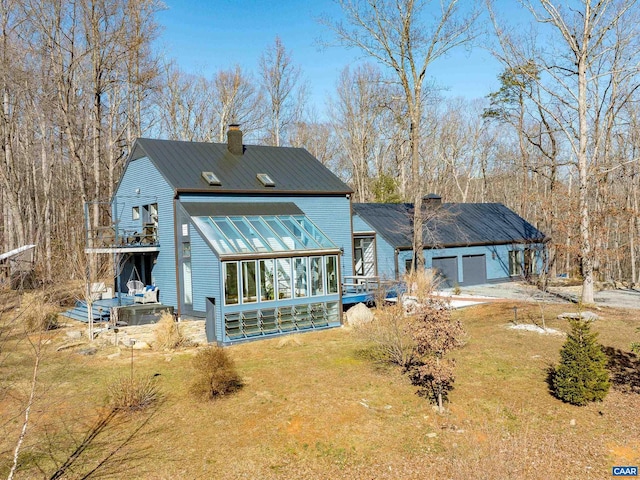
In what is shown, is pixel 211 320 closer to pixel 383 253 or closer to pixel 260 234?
pixel 260 234

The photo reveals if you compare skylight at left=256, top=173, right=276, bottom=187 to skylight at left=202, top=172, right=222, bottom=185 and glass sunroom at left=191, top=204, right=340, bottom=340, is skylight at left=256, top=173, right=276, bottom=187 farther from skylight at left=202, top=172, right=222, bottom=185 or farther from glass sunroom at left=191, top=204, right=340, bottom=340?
glass sunroom at left=191, top=204, right=340, bottom=340

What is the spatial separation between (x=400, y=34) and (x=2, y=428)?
1872 centimetres

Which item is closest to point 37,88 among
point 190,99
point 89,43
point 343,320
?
point 89,43

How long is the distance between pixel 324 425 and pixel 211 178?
12225 mm

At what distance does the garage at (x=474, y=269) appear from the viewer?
25.0 m

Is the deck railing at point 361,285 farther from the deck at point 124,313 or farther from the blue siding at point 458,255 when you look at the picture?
the deck at point 124,313

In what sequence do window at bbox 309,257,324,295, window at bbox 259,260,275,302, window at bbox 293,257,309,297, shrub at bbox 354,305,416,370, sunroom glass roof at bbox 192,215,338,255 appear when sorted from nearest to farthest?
1. shrub at bbox 354,305,416,370
2. window at bbox 259,260,275,302
3. sunroom glass roof at bbox 192,215,338,255
4. window at bbox 293,257,309,297
5. window at bbox 309,257,324,295

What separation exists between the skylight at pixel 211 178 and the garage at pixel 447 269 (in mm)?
11322

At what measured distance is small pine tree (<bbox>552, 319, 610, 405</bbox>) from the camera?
848 cm

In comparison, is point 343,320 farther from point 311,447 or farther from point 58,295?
point 58,295

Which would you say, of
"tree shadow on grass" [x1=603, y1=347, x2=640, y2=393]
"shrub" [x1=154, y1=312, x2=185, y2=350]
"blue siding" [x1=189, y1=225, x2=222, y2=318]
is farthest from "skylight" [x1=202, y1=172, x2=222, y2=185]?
"tree shadow on grass" [x1=603, y1=347, x2=640, y2=393]

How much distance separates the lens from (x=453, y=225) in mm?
25906

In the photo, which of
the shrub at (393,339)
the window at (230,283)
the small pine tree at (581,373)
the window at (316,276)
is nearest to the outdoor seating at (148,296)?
the window at (230,283)

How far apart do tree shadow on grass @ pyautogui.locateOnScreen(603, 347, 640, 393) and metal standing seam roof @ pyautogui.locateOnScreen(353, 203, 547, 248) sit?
35.4ft
